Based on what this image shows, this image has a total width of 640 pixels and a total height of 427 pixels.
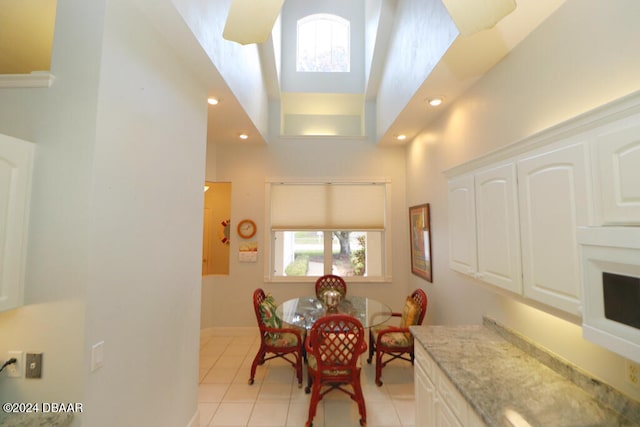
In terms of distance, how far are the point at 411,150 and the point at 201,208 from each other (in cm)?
316

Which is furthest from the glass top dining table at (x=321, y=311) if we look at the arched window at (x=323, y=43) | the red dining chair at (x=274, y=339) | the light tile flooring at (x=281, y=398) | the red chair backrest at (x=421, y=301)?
the arched window at (x=323, y=43)

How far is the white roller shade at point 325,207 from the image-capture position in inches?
170

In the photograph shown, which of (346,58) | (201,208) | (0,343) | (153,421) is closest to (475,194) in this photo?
(201,208)

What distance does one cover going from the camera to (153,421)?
164cm

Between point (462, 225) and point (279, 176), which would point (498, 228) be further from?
point (279, 176)

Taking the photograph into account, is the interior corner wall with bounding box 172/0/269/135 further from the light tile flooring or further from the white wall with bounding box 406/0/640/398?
the light tile flooring

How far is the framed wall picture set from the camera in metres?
3.42

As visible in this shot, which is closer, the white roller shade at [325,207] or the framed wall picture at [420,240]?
the framed wall picture at [420,240]

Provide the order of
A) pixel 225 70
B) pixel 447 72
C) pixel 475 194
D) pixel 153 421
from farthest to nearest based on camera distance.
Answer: pixel 225 70 → pixel 447 72 → pixel 475 194 → pixel 153 421

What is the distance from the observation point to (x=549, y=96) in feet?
5.16

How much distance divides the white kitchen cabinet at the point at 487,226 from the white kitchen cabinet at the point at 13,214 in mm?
2423

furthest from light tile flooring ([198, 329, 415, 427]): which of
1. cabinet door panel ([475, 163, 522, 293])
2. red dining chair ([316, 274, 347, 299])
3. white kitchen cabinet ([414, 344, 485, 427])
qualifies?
cabinet door panel ([475, 163, 522, 293])

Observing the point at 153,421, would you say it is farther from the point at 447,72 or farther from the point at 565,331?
the point at 447,72

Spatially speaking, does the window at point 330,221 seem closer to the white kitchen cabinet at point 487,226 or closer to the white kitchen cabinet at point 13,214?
the white kitchen cabinet at point 487,226
